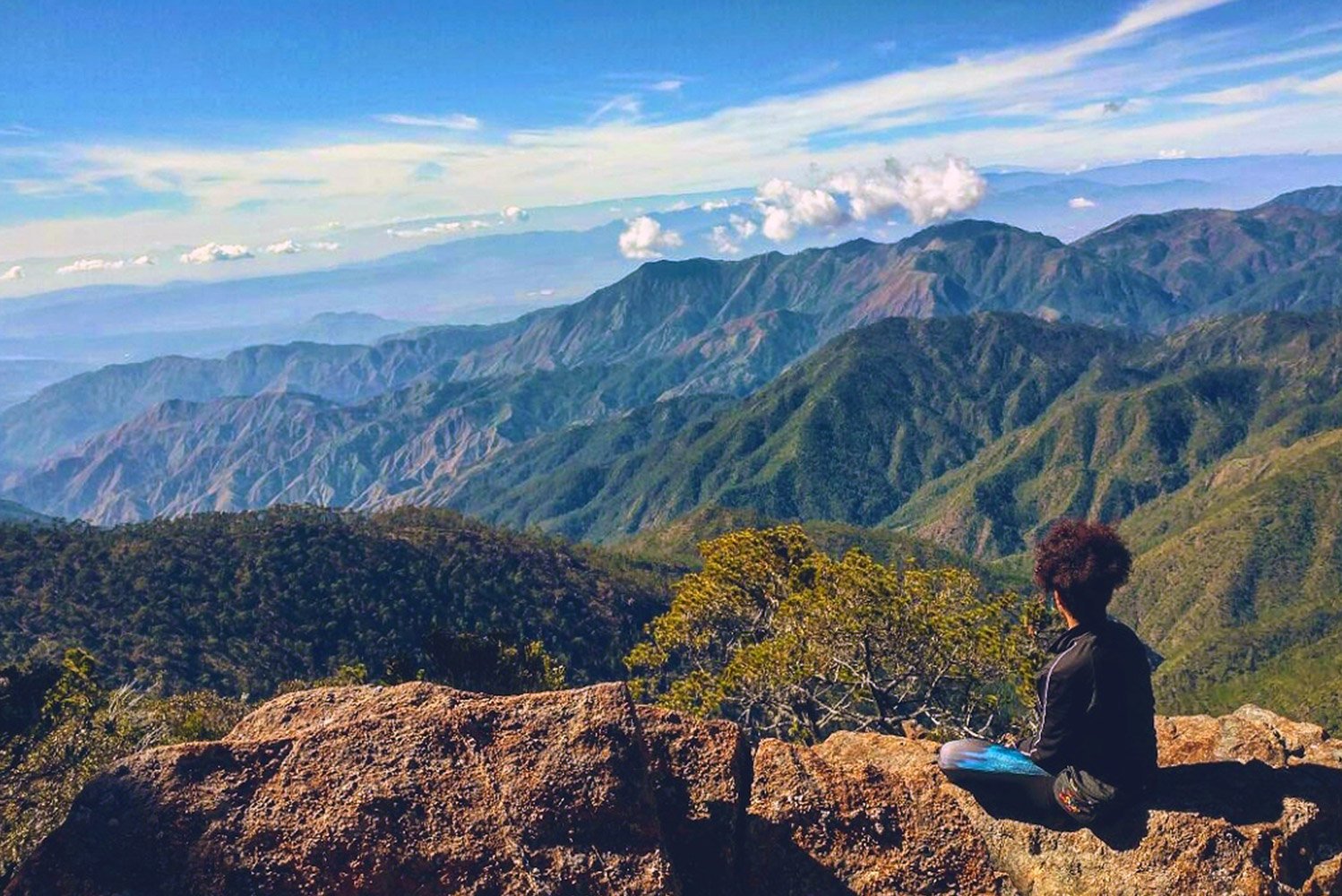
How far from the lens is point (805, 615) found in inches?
1131

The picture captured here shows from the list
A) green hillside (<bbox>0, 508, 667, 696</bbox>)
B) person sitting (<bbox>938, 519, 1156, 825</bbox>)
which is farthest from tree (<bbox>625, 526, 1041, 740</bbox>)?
green hillside (<bbox>0, 508, 667, 696</bbox>)

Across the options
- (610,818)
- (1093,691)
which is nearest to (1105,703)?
(1093,691)

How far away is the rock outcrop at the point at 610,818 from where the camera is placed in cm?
1034

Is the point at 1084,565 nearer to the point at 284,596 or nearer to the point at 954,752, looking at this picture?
the point at 954,752

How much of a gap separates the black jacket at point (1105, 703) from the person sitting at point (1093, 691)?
12mm

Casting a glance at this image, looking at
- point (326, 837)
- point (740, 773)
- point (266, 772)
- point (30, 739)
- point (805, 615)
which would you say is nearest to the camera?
point (326, 837)

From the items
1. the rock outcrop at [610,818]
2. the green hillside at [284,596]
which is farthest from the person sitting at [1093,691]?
the green hillside at [284,596]

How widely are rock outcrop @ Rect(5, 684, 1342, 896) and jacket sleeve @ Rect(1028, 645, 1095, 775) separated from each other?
3.57 feet

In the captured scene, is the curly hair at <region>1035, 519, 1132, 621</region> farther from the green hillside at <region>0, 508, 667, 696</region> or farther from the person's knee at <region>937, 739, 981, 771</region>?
the green hillside at <region>0, 508, 667, 696</region>

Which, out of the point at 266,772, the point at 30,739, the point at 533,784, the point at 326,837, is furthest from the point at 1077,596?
the point at 30,739

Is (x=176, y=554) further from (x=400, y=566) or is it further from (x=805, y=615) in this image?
(x=805, y=615)

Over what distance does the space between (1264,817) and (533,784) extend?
32.1 feet

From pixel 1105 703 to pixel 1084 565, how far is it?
1.84m

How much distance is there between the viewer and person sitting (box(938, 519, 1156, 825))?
10.5m
